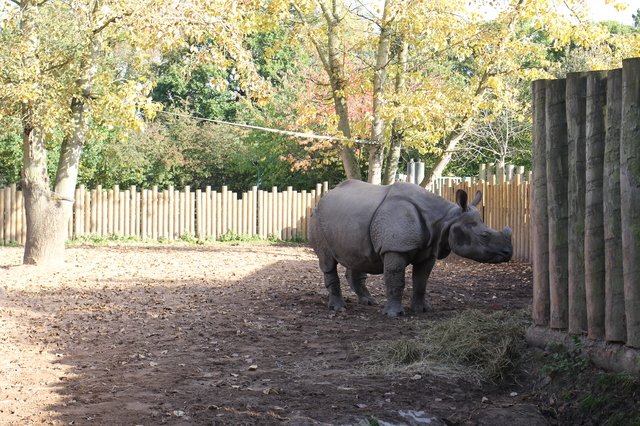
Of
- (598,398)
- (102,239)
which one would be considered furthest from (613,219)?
(102,239)

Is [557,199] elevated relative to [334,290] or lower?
elevated

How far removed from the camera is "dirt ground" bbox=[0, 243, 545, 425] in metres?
4.34

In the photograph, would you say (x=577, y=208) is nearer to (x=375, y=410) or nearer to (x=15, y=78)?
(x=375, y=410)

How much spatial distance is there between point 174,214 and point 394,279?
488 inches

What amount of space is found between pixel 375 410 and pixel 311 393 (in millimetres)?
539

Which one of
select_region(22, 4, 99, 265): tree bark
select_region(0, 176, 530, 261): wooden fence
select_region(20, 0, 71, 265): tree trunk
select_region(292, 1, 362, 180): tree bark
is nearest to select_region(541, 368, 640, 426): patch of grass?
select_region(22, 4, 99, 265): tree bark

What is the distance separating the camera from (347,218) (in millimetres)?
8070

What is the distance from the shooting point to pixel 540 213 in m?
5.63

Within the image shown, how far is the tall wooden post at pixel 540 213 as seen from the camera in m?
5.60

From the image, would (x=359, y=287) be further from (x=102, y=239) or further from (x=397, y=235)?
(x=102, y=239)

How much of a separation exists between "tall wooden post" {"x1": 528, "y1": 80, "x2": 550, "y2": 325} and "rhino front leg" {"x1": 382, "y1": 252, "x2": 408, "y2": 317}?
2079 millimetres

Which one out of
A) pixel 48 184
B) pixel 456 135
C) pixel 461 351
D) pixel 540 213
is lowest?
pixel 461 351

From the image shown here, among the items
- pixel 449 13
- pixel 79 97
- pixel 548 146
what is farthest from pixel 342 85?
pixel 548 146

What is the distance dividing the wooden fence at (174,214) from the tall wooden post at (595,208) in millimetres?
11080
